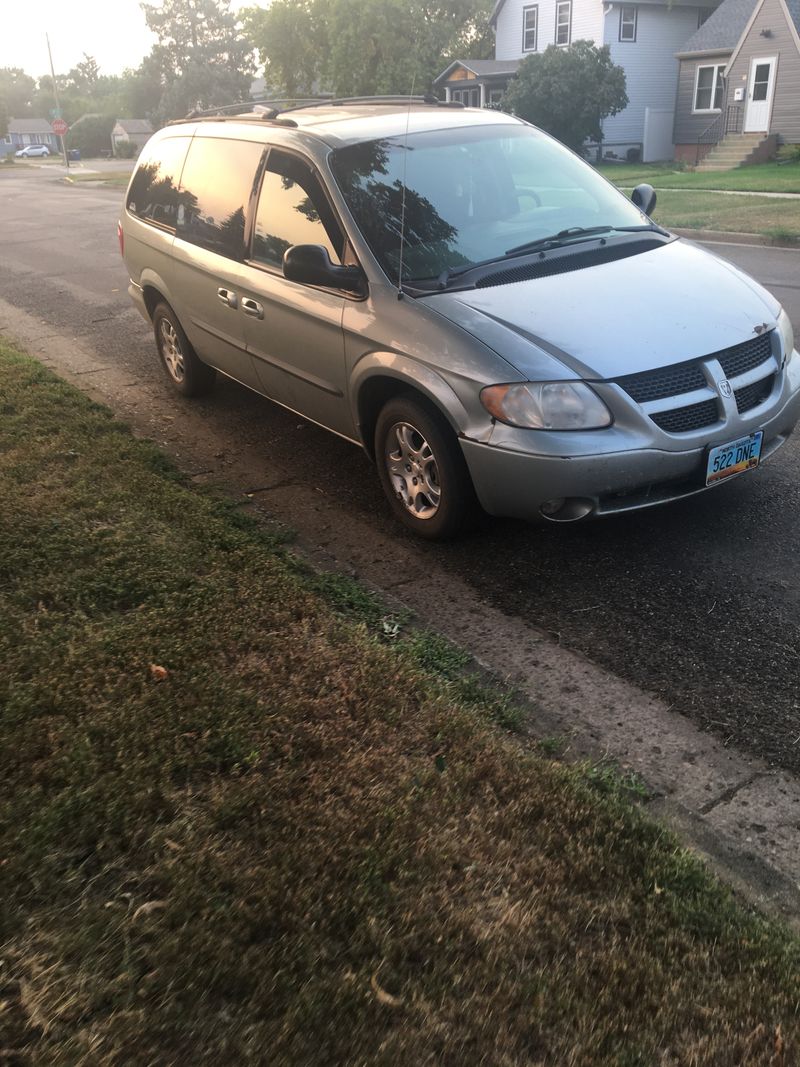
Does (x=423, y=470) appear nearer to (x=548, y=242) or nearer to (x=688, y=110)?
(x=548, y=242)

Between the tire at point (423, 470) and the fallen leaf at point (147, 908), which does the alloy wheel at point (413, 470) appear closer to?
the tire at point (423, 470)

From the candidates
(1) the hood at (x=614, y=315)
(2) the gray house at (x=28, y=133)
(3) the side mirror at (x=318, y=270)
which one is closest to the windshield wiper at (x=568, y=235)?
(1) the hood at (x=614, y=315)

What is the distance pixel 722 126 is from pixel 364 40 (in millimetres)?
18668

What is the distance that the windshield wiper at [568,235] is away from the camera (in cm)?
493

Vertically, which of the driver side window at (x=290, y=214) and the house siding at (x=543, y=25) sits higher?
the house siding at (x=543, y=25)

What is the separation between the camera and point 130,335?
9.53m

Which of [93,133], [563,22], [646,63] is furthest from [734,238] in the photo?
[93,133]

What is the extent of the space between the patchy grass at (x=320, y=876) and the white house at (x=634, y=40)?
3931 centimetres

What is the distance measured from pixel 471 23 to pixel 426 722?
185 feet

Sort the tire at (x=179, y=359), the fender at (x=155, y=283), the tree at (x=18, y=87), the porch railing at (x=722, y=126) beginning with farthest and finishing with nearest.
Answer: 1. the tree at (x=18, y=87)
2. the porch railing at (x=722, y=126)
3. the tire at (x=179, y=359)
4. the fender at (x=155, y=283)

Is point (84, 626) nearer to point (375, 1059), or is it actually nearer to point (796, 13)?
point (375, 1059)

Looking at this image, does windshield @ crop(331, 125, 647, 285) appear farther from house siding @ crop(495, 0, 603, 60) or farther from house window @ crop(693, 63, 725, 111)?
house siding @ crop(495, 0, 603, 60)

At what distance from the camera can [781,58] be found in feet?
105

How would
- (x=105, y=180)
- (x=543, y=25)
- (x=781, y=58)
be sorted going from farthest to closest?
1. (x=543, y=25)
2. (x=105, y=180)
3. (x=781, y=58)
